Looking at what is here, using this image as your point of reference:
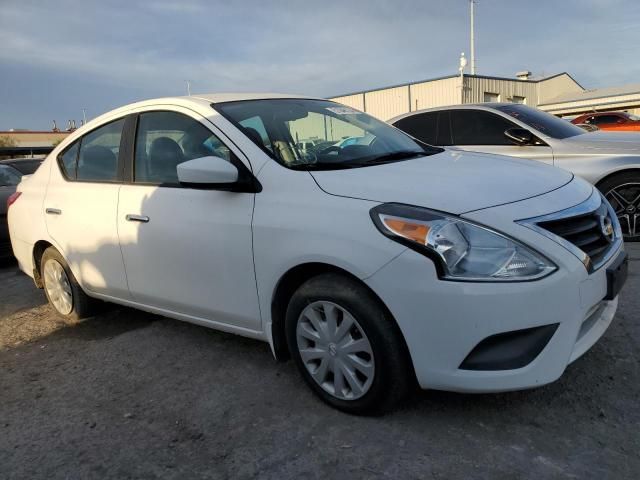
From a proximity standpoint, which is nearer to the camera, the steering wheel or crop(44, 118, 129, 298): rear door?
the steering wheel

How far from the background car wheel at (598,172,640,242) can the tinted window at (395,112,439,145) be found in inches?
75.5

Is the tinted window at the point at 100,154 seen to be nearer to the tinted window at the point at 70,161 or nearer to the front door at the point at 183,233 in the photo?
the tinted window at the point at 70,161

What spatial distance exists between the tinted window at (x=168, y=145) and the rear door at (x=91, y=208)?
0.80 ft

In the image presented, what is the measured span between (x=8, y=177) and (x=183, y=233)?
5.54 metres

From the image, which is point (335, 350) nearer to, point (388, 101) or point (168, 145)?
point (168, 145)

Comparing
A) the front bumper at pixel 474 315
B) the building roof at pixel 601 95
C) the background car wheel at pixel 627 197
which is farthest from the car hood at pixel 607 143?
the building roof at pixel 601 95

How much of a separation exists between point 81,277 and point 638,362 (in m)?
3.62

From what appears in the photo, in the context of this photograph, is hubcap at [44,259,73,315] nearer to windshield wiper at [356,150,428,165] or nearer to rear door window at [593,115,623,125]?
windshield wiper at [356,150,428,165]

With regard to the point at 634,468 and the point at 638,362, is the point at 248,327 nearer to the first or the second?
the point at 634,468

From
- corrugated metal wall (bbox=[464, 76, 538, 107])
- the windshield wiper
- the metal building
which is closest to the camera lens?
the windshield wiper

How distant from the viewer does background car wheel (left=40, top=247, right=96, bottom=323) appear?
13.4 ft

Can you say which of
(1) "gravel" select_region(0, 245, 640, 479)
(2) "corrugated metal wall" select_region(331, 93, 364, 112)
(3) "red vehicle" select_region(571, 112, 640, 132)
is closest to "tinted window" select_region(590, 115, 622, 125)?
(3) "red vehicle" select_region(571, 112, 640, 132)

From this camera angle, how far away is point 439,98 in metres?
24.2

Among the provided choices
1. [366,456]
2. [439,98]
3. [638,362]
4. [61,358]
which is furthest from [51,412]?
[439,98]
